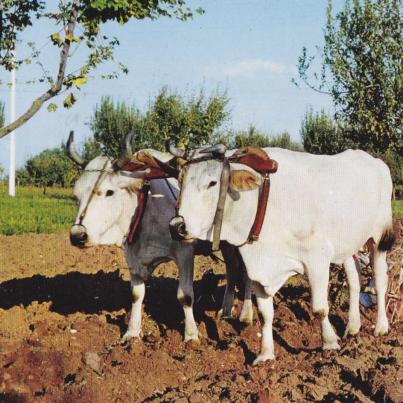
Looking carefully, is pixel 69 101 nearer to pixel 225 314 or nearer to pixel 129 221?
pixel 129 221

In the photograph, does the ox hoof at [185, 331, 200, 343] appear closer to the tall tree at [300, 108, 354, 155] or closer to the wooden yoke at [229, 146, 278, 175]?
the wooden yoke at [229, 146, 278, 175]

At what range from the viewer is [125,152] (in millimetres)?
6320

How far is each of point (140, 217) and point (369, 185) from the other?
7.94 feet

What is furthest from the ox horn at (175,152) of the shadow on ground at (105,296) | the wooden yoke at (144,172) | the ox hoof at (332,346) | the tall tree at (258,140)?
the tall tree at (258,140)

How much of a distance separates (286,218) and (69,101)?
86.9 inches

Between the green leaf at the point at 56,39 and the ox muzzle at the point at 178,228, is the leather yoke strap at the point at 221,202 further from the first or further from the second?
the green leaf at the point at 56,39

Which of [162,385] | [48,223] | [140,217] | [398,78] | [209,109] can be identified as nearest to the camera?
[162,385]

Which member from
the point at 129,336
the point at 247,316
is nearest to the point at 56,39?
the point at 129,336

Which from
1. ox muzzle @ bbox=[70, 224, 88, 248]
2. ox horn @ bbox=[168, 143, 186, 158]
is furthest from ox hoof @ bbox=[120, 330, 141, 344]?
ox horn @ bbox=[168, 143, 186, 158]

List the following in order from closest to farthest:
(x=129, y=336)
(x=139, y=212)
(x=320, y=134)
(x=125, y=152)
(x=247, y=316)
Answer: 1. (x=125, y=152)
2. (x=139, y=212)
3. (x=129, y=336)
4. (x=247, y=316)
5. (x=320, y=134)

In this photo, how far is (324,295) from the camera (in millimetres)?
6168

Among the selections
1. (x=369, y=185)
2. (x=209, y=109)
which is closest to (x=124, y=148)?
(x=369, y=185)

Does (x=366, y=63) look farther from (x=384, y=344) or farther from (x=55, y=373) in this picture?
(x=55, y=373)

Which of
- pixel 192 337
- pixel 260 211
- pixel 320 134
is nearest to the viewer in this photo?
pixel 260 211
